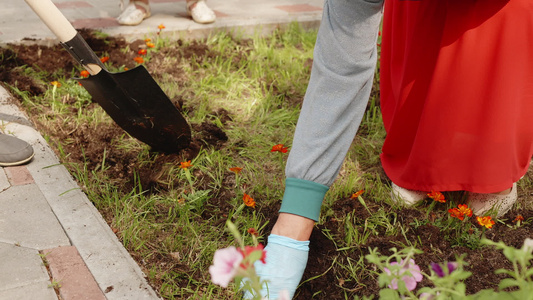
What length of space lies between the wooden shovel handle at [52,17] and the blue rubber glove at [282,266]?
3.70 ft

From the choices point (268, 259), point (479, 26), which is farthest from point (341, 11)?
point (268, 259)

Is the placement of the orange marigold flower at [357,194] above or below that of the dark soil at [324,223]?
above

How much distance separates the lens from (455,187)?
186 centimetres

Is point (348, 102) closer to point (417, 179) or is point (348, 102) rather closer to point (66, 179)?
point (417, 179)

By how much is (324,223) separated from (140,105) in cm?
86

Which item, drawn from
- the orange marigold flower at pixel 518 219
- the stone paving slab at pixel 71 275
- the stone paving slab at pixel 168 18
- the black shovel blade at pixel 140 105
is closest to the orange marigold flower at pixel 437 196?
the orange marigold flower at pixel 518 219

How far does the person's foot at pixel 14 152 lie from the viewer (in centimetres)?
200

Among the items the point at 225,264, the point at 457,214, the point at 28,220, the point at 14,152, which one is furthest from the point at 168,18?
the point at 225,264

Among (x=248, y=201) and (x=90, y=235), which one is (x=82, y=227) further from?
(x=248, y=201)

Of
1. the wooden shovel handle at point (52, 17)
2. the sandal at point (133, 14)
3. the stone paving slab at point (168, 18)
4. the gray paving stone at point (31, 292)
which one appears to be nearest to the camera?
the gray paving stone at point (31, 292)

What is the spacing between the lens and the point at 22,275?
1506mm

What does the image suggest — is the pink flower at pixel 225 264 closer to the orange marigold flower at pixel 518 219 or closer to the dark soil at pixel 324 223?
the dark soil at pixel 324 223

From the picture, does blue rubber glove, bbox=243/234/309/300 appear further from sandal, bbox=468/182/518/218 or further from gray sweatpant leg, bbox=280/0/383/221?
sandal, bbox=468/182/518/218

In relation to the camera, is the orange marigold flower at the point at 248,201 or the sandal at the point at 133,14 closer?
the orange marigold flower at the point at 248,201
